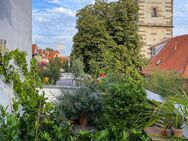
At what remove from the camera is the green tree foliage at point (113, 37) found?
16.7m

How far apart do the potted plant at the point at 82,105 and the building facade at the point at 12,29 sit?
54.7 inches

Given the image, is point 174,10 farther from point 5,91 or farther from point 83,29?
point 5,91

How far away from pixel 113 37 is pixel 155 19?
39.7 ft

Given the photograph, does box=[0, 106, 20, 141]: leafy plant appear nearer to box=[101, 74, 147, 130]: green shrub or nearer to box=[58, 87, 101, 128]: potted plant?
box=[101, 74, 147, 130]: green shrub

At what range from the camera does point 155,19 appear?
91.0ft

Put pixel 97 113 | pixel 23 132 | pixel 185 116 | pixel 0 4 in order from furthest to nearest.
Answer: pixel 97 113, pixel 0 4, pixel 23 132, pixel 185 116

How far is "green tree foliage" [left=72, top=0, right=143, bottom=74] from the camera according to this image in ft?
54.8

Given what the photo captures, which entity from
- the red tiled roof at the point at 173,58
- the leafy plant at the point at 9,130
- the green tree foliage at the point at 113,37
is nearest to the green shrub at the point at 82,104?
the leafy plant at the point at 9,130

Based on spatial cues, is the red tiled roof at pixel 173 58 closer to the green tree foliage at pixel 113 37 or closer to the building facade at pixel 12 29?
the green tree foliage at pixel 113 37

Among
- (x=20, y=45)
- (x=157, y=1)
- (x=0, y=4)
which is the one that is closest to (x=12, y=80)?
(x=20, y=45)

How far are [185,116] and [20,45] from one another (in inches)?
139

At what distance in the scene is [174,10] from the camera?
Answer: 27828mm

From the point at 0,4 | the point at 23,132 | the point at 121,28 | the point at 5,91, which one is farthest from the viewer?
the point at 121,28

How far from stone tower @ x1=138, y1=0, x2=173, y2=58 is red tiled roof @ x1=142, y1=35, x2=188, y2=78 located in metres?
1.20
